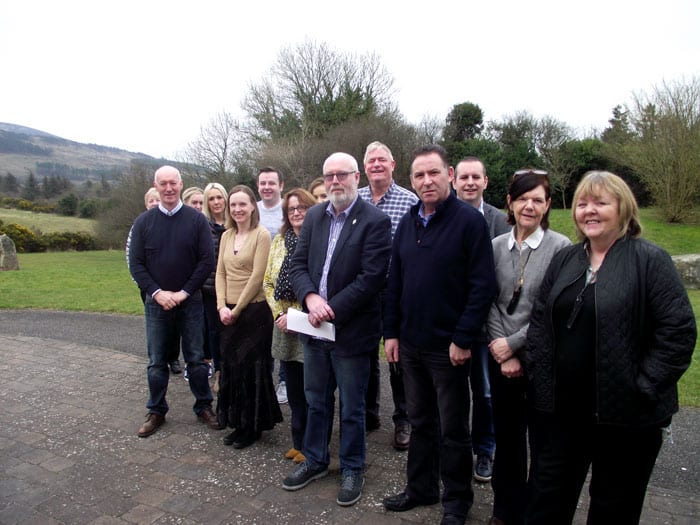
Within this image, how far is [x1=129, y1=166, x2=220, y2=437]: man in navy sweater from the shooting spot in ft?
14.9

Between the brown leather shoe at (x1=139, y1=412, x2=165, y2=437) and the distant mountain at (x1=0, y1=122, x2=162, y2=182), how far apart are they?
9683 centimetres

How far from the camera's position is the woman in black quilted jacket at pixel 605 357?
218 cm

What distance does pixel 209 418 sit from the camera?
4613 mm

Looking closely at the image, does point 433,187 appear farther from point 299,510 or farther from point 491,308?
point 299,510

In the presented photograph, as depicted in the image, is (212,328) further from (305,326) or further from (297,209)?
(305,326)

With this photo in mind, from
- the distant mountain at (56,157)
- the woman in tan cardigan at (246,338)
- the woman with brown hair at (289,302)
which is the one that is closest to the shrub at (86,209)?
the woman in tan cardigan at (246,338)

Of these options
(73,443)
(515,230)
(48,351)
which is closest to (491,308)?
(515,230)

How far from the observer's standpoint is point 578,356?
92.2 inches

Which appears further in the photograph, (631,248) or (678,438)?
(678,438)

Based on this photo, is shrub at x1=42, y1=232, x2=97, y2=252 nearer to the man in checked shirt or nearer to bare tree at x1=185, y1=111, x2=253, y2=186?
bare tree at x1=185, y1=111, x2=253, y2=186

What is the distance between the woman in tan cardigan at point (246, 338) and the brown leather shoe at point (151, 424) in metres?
0.70

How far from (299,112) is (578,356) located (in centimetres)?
2633

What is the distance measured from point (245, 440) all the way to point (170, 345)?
4.17 feet

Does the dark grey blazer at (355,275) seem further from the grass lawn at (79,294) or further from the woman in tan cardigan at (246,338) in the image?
the grass lawn at (79,294)
